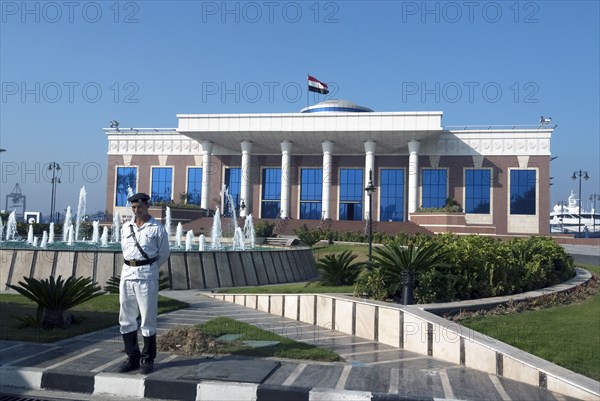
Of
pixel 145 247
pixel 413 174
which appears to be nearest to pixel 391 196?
pixel 413 174

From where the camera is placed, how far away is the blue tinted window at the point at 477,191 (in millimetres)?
49906

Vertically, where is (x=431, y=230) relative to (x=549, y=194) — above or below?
below

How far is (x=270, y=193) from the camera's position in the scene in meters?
55.3

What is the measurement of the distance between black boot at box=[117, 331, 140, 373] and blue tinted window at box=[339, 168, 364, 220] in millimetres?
47894

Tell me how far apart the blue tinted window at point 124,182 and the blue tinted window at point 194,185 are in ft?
21.2

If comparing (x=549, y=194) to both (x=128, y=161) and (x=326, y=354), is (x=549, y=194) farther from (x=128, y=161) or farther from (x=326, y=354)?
(x=326, y=354)

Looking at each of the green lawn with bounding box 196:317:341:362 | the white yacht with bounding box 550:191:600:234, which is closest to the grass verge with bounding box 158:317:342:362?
the green lawn with bounding box 196:317:341:362

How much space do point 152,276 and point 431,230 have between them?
40.3 metres

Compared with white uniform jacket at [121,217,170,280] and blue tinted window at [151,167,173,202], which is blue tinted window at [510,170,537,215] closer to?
blue tinted window at [151,167,173,202]

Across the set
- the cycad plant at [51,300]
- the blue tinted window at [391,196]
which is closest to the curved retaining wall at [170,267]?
the cycad plant at [51,300]

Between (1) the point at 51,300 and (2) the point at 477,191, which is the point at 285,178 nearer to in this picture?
(2) the point at 477,191

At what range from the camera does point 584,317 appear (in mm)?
8008

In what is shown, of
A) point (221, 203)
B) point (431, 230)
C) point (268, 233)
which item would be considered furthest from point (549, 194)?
point (221, 203)

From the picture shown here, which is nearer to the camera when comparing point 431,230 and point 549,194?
point 431,230
